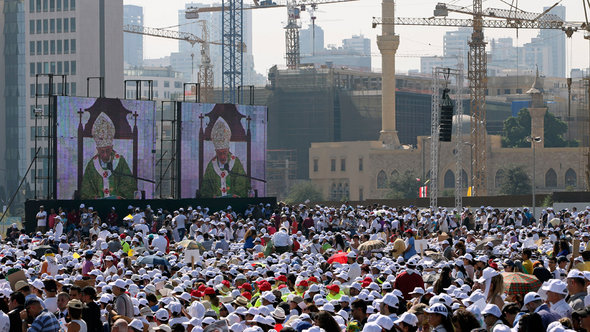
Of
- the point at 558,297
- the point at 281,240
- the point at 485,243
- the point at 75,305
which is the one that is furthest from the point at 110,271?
the point at 558,297

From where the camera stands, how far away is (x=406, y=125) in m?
125

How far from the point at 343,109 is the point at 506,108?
28465 millimetres

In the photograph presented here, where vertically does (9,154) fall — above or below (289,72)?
below

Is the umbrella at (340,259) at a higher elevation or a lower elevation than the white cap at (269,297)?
lower

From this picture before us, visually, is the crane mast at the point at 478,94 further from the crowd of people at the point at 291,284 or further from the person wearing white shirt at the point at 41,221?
the crowd of people at the point at 291,284

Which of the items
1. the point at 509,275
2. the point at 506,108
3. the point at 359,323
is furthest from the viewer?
the point at 506,108

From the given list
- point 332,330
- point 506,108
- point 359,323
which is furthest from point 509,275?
point 506,108

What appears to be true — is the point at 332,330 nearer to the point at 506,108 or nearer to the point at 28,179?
the point at 28,179

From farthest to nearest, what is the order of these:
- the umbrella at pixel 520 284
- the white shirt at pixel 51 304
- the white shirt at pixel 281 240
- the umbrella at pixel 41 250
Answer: the white shirt at pixel 281 240 < the umbrella at pixel 41 250 < the white shirt at pixel 51 304 < the umbrella at pixel 520 284

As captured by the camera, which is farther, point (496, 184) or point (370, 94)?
point (370, 94)

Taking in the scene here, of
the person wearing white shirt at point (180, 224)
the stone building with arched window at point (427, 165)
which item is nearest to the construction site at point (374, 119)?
the stone building with arched window at point (427, 165)

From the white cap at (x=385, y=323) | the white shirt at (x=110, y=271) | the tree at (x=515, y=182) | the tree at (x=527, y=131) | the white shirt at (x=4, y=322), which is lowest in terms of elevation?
the tree at (x=515, y=182)

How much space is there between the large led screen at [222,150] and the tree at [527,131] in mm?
76887

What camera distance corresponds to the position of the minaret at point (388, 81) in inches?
4274
